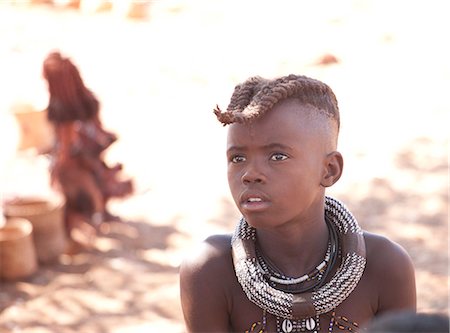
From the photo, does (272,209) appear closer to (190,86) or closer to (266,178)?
→ (266,178)

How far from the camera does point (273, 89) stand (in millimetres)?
1919

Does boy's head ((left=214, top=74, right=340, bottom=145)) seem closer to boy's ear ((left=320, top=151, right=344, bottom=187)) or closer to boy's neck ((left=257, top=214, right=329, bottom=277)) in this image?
boy's ear ((left=320, top=151, right=344, bottom=187))

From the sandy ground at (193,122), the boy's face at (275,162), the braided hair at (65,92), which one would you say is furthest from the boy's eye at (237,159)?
the braided hair at (65,92)

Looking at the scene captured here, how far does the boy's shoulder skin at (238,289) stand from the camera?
2.03 metres

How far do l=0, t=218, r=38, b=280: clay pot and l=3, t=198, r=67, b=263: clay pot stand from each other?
128mm

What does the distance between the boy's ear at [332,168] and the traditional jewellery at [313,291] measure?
0.11 m

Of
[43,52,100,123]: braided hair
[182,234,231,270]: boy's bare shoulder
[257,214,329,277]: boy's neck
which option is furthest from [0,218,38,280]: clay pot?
[257,214,329,277]: boy's neck

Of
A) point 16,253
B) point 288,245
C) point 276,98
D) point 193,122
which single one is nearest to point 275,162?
point 276,98

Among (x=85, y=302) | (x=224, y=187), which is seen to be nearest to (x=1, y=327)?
(x=85, y=302)

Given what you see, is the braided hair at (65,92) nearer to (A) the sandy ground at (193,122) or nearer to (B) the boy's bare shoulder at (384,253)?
(A) the sandy ground at (193,122)

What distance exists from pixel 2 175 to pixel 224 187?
2.11m

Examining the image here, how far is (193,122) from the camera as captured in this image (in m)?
8.91

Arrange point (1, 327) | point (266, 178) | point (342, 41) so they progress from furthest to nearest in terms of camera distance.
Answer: point (342, 41) < point (1, 327) < point (266, 178)

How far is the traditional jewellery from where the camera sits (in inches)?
75.9
